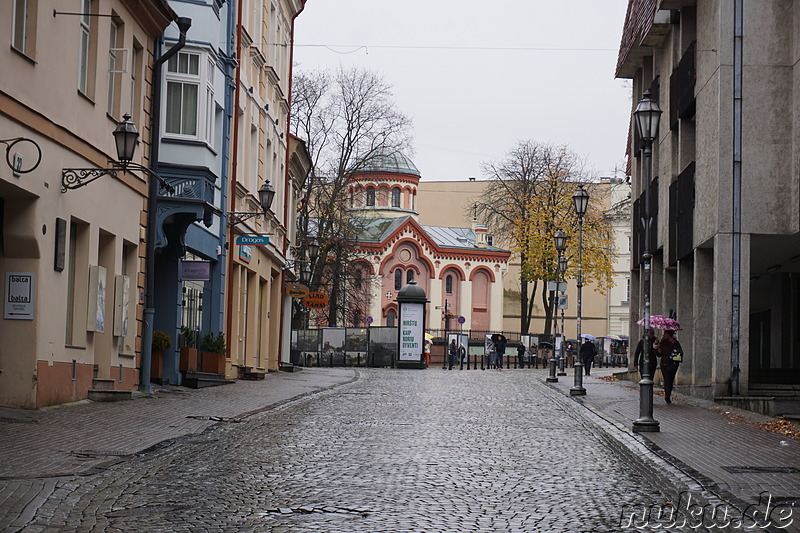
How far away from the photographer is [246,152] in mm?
33844

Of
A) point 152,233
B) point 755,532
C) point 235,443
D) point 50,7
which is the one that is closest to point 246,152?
point 152,233

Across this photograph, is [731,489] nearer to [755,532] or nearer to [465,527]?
[755,532]

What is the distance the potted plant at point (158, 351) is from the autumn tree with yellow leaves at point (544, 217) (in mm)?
43521

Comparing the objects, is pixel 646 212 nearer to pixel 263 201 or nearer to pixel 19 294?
pixel 19 294

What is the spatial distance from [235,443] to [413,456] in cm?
249

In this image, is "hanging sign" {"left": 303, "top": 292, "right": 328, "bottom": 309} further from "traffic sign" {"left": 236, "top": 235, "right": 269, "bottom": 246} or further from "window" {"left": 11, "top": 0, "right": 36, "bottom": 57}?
"window" {"left": 11, "top": 0, "right": 36, "bottom": 57}

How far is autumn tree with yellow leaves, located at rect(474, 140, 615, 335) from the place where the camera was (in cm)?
6838

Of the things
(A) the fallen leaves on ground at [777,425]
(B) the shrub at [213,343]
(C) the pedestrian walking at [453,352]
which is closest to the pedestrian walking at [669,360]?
(A) the fallen leaves on ground at [777,425]

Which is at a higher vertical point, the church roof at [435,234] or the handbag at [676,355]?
the church roof at [435,234]

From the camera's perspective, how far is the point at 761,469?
12.7 meters

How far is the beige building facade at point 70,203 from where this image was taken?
1722cm

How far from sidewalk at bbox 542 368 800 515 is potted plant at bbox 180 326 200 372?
A: 880 centimetres

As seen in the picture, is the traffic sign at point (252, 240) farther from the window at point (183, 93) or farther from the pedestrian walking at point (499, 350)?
the pedestrian walking at point (499, 350)

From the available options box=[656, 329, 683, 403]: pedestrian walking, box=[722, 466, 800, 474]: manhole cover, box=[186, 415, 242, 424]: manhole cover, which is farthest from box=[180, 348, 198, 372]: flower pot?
box=[722, 466, 800, 474]: manhole cover
